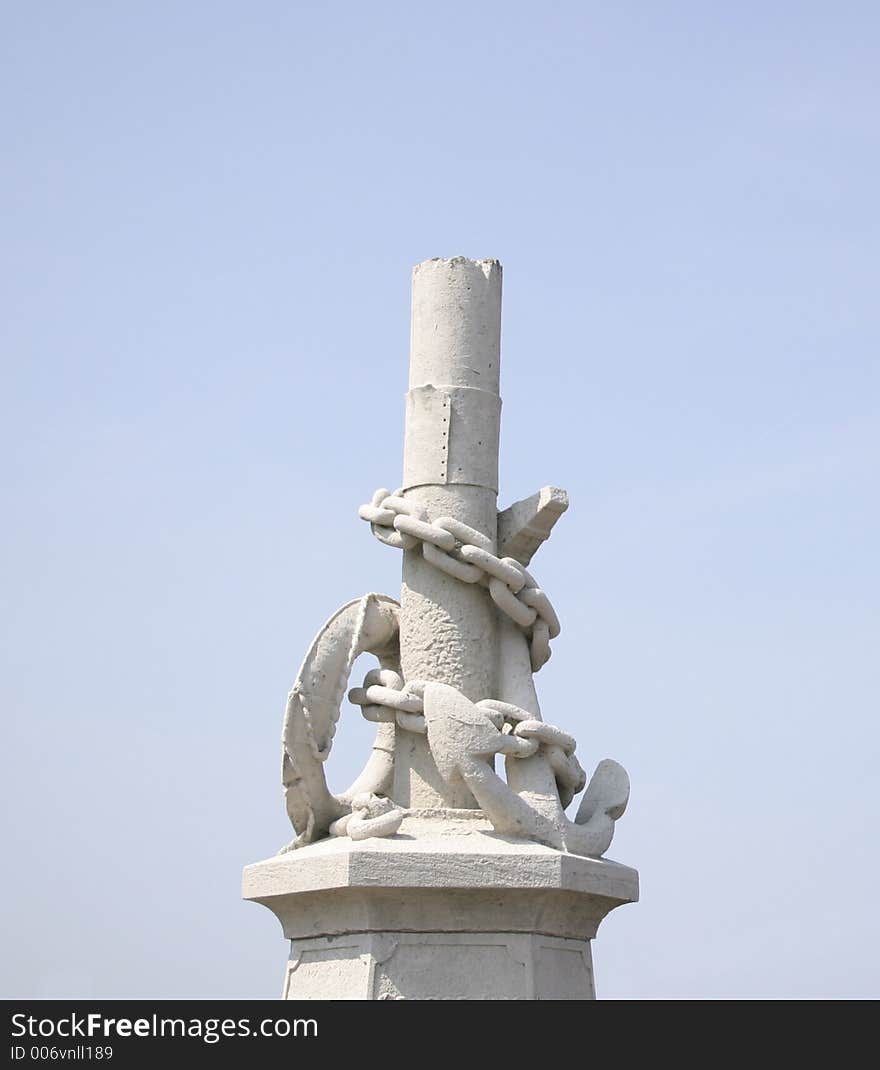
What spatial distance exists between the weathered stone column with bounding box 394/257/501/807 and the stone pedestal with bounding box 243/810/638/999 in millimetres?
678

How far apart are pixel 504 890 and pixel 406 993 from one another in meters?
0.70

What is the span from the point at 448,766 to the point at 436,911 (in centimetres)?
72

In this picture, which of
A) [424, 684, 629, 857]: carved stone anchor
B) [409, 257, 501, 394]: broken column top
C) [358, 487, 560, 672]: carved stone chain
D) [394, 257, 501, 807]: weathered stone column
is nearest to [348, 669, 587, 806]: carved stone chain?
[424, 684, 629, 857]: carved stone anchor

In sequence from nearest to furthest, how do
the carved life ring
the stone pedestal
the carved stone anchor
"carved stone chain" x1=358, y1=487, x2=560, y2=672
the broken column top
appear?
the stone pedestal, the carved stone anchor, the carved life ring, "carved stone chain" x1=358, y1=487, x2=560, y2=672, the broken column top

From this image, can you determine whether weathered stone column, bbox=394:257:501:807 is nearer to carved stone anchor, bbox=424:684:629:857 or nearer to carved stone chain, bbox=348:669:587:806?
carved stone chain, bbox=348:669:587:806

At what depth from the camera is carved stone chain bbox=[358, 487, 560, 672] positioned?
10.6 m

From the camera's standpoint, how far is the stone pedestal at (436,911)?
386 inches

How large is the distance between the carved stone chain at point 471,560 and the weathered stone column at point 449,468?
0.37 ft

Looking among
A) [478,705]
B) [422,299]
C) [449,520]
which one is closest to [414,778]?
[478,705]

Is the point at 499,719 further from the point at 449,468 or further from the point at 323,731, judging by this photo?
the point at 449,468

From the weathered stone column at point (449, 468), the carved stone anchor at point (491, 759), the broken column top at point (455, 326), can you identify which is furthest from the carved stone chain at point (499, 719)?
the broken column top at point (455, 326)

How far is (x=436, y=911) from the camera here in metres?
9.91

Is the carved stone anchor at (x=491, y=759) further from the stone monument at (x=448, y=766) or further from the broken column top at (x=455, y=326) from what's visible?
the broken column top at (x=455, y=326)
